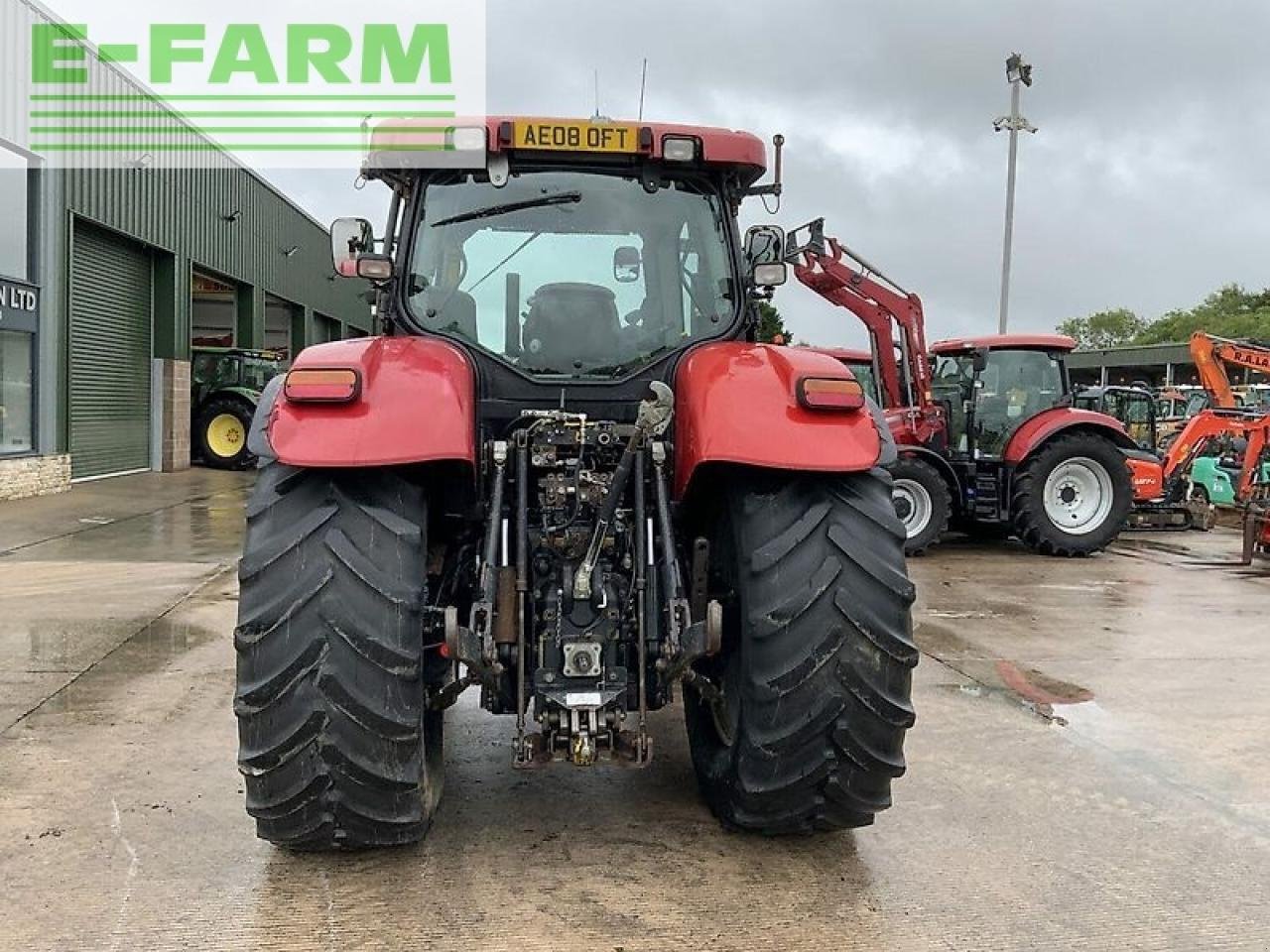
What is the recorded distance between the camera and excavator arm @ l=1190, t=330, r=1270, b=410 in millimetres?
14164

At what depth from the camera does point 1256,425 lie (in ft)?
42.6

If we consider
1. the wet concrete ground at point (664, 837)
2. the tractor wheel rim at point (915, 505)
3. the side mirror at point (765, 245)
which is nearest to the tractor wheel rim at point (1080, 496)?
the tractor wheel rim at point (915, 505)

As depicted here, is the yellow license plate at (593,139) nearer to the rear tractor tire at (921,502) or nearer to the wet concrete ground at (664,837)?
the wet concrete ground at (664,837)

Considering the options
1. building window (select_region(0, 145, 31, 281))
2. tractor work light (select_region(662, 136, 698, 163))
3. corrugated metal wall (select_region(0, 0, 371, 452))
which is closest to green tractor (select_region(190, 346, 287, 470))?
corrugated metal wall (select_region(0, 0, 371, 452))

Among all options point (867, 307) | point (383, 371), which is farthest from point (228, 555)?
point (383, 371)

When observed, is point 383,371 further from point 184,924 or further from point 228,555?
point 228,555

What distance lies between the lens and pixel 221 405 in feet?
67.6

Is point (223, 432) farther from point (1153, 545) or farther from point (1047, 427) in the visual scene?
point (1153, 545)

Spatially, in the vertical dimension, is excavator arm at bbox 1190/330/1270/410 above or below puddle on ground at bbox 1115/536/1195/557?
above

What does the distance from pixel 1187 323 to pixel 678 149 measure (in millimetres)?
58906

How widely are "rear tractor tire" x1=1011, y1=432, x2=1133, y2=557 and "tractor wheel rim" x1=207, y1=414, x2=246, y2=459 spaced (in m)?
14.6

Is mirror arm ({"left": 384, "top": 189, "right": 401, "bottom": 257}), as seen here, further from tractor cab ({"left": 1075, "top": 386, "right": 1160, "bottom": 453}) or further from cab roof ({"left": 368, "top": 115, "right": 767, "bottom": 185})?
tractor cab ({"left": 1075, "top": 386, "right": 1160, "bottom": 453})

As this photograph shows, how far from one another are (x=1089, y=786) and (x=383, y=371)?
A: 299 centimetres

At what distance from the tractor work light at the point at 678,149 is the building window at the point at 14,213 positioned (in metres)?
12.4
